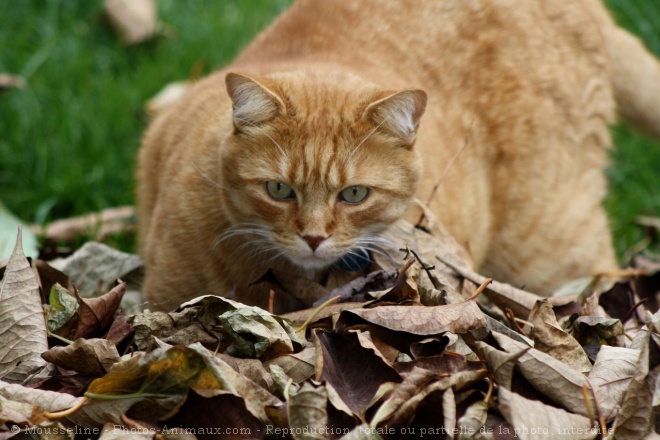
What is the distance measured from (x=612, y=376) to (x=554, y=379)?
0.68 ft

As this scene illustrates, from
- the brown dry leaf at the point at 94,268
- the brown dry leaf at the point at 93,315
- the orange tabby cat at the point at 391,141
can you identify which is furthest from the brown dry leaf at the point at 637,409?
the brown dry leaf at the point at 94,268

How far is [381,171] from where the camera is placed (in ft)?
10.9

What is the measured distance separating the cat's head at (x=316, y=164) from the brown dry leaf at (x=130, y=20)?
322 cm

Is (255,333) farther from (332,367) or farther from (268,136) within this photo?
(268,136)

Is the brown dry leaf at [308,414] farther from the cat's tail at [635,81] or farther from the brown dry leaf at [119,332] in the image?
the cat's tail at [635,81]

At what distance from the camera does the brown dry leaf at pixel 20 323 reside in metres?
2.79

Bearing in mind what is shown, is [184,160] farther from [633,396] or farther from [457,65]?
[633,396]

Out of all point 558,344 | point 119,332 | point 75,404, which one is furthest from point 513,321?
point 75,404

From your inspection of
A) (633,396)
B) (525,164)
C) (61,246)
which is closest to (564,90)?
(525,164)

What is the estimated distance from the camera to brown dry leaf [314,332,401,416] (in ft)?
8.58

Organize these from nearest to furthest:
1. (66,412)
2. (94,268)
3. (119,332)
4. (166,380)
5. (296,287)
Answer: (66,412), (166,380), (119,332), (296,287), (94,268)

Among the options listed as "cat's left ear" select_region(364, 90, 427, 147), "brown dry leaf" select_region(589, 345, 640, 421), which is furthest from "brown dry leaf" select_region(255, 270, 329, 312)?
"brown dry leaf" select_region(589, 345, 640, 421)

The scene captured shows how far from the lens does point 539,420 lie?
Answer: 98.3 inches

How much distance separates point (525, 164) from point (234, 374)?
2.45 meters
